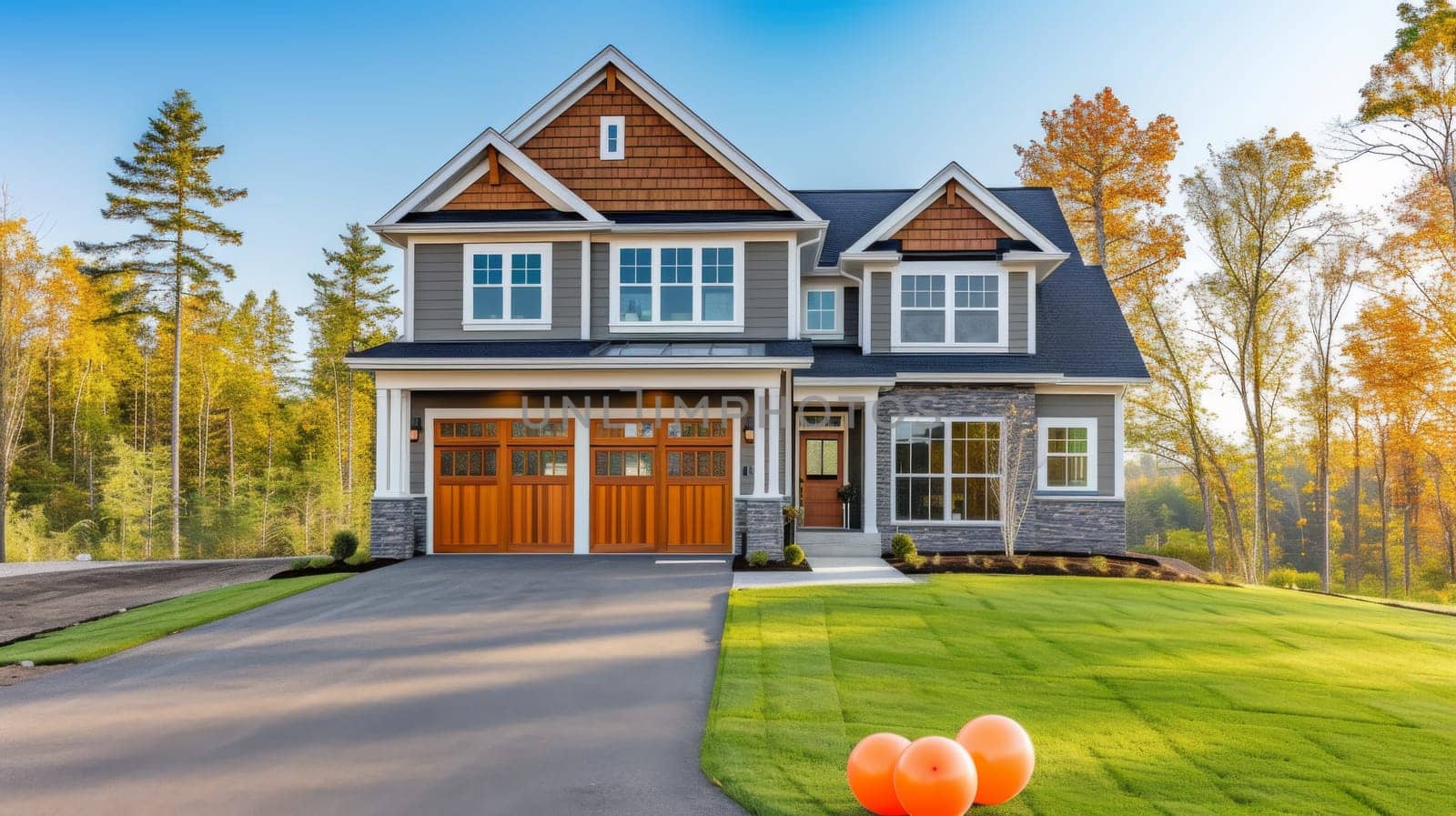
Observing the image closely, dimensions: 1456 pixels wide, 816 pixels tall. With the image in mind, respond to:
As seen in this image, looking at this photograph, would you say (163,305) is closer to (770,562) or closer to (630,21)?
(630,21)

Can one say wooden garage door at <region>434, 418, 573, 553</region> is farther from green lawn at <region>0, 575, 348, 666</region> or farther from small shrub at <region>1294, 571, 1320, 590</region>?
small shrub at <region>1294, 571, 1320, 590</region>

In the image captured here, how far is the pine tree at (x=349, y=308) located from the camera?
28734 mm

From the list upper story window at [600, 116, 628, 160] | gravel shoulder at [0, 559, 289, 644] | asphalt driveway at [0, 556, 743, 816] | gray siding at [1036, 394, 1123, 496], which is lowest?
gravel shoulder at [0, 559, 289, 644]

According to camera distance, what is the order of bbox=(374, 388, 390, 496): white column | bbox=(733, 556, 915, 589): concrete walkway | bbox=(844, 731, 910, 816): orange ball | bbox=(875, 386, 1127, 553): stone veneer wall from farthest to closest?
1. bbox=(875, 386, 1127, 553): stone veneer wall
2. bbox=(374, 388, 390, 496): white column
3. bbox=(733, 556, 915, 589): concrete walkway
4. bbox=(844, 731, 910, 816): orange ball

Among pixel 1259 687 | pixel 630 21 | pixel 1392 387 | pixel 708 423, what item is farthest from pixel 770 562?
pixel 1392 387

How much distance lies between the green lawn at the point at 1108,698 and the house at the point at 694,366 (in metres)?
4.26

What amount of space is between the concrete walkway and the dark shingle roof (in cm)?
355

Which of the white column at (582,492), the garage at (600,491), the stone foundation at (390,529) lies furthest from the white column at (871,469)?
the stone foundation at (390,529)

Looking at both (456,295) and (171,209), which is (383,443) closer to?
(456,295)

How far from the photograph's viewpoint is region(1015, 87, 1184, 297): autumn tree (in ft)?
75.2

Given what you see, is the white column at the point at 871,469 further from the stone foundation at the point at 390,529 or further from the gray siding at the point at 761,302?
the stone foundation at the point at 390,529

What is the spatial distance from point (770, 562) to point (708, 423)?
273cm

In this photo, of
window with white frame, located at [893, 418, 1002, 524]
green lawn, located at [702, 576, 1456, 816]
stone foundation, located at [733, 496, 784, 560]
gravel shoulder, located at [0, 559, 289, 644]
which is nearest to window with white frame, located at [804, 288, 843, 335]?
window with white frame, located at [893, 418, 1002, 524]

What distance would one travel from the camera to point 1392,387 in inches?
720
